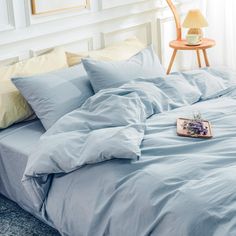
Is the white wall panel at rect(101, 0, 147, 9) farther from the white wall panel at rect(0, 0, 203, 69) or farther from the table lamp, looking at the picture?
the table lamp

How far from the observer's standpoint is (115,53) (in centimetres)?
320

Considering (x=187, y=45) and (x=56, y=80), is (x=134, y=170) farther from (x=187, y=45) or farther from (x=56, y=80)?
(x=187, y=45)

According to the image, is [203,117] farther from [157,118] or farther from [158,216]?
[158,216]

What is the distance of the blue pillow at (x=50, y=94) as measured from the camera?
260 centimetres

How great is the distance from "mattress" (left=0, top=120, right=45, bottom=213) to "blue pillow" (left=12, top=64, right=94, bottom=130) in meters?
0.11

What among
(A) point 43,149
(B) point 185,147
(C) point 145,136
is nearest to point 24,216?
(A) point 43,149

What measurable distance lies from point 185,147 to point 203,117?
41 cm

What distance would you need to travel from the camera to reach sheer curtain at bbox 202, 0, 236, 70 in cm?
418

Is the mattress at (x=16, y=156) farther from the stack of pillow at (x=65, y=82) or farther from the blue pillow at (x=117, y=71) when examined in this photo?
the blue pillow at (x=117, y=71)

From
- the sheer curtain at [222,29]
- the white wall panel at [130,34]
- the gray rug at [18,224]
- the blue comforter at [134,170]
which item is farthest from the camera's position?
the sheer curtain at [222,29]

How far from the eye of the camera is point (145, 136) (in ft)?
7.53

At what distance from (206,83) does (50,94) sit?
92 cm

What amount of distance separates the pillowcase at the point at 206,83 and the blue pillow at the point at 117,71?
7.5 inches

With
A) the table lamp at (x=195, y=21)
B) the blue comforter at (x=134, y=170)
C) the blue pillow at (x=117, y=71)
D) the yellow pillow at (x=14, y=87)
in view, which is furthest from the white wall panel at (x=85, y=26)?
the blue comforter at (x=134, y=170)
